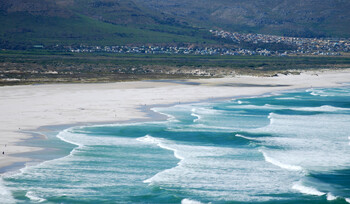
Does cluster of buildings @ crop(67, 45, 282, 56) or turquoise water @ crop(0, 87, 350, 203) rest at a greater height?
cluster of buildings @ crop(67, 45, 282, 56)

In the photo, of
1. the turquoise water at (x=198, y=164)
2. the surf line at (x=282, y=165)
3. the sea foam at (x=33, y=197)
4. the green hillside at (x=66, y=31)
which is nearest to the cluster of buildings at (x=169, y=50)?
the green hillside at (x=66, y=31)

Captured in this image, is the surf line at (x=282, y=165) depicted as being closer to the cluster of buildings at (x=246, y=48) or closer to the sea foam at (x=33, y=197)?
the sea foam at (x=33, y=197)

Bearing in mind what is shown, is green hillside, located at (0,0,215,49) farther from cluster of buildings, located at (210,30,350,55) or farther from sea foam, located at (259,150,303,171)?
sea foam, located at (259,150,303,171)

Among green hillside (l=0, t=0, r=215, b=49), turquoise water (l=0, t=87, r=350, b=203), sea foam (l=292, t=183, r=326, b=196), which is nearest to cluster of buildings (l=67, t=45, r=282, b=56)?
green hillside (l=0, t=0, r=215, b=49)

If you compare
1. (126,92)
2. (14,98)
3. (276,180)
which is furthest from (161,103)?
(276,180)

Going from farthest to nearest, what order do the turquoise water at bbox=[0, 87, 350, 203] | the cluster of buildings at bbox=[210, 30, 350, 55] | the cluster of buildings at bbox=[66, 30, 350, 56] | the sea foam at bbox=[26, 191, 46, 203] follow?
the cluster of buildings at bbox=[210, 30, 350, 55]
the cluster of buildings at bbox=[66, 30, 350, 56]
the turquoise water at bbox=[0, 87, 350, 203]
the sea foam at bbox=[26, 191, 46, 203]

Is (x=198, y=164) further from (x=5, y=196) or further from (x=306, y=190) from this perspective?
(x=5, y=196)

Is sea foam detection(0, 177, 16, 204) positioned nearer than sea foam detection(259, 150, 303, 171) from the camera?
Yes

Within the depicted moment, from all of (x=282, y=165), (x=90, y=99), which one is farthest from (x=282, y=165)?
(x=90, y=99)

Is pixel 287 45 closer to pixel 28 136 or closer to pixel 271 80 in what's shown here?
pixel 271 80
